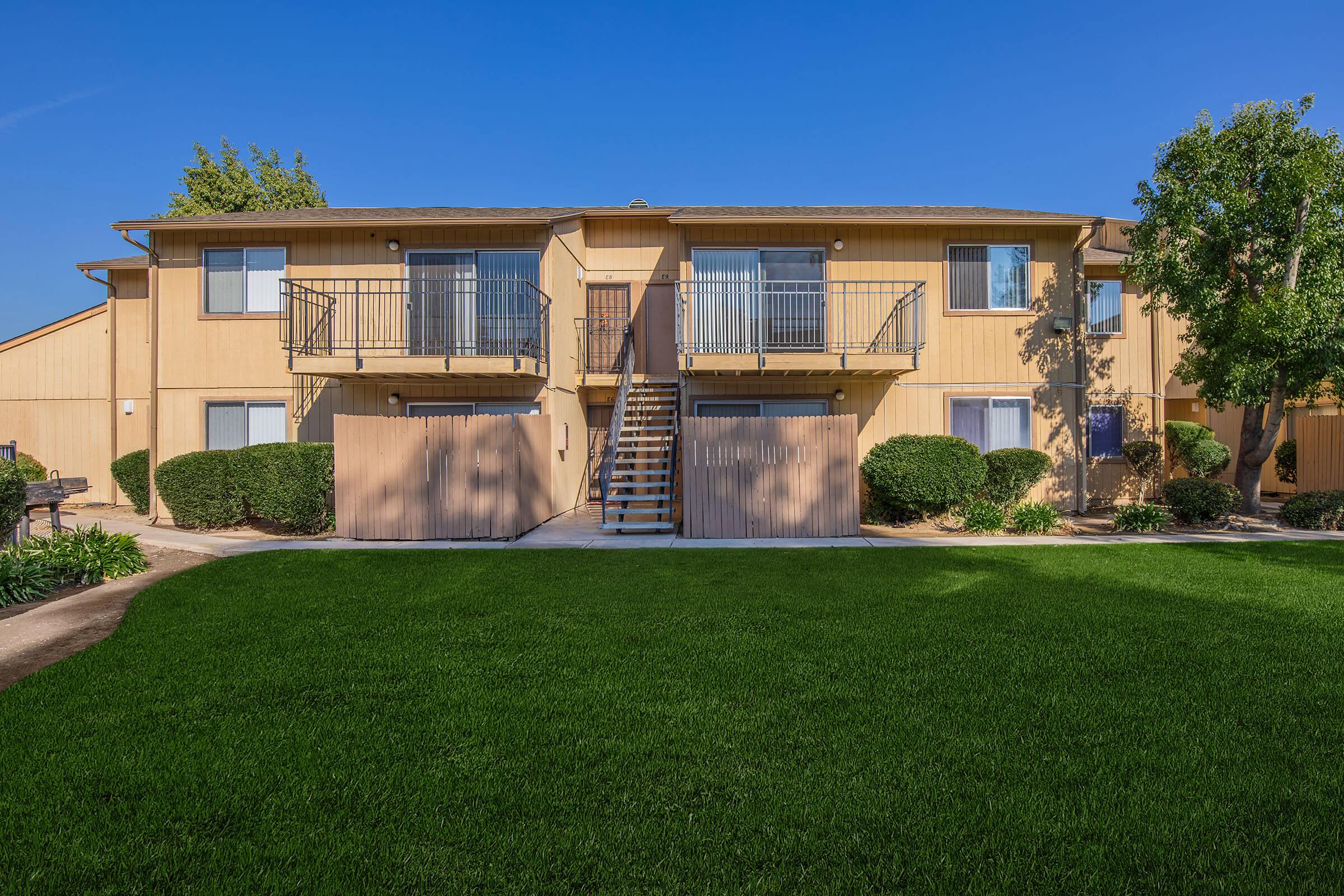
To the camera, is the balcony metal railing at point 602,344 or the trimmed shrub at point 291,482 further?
the balcony metal railing at point 602,344

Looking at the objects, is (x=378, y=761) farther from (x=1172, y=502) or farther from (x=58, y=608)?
(x=1172, y=502)

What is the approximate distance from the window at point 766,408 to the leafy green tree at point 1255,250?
596cm

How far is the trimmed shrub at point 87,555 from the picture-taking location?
25.3ft

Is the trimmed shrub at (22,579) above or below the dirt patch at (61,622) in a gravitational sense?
above

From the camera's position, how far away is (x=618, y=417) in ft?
41.5

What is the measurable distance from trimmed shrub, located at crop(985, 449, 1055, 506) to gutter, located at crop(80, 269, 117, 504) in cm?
1729

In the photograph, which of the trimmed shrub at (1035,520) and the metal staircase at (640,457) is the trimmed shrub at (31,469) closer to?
the metal staircase at (640,457)

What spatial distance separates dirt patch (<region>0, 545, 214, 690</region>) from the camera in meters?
5.09

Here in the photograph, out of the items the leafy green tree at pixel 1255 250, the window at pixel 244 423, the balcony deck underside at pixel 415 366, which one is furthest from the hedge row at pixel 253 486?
the leafy green tree at pixel 1255 250

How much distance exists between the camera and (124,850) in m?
2.64

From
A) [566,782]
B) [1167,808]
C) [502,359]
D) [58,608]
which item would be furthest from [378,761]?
[502,359]

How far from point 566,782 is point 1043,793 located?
2058mm

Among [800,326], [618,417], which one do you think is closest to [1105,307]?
[800,326]

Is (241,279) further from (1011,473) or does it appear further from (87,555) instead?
(1011,473)
